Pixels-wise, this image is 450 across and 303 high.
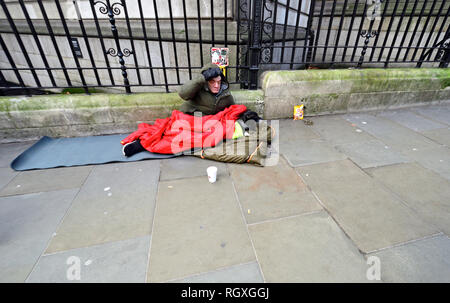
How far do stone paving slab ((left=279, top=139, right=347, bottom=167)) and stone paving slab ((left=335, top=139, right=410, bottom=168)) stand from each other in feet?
0.53

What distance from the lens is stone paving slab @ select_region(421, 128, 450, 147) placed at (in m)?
3.28

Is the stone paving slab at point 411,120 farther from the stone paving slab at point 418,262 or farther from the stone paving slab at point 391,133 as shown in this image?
the stone paving slab at point 418,262

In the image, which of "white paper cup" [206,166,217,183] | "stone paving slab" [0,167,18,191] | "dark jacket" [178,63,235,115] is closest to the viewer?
"white paper cup" [206,166,217,183]

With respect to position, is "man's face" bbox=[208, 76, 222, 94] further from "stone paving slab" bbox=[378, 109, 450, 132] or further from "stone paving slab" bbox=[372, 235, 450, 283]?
"stone paving slab" bbox=[378, 109, 450, 132]

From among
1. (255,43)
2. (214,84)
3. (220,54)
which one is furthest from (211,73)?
(255,43)

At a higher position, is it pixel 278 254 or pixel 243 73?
pixel 243 73

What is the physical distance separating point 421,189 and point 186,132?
2.92 metres

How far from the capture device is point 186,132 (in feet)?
9.83

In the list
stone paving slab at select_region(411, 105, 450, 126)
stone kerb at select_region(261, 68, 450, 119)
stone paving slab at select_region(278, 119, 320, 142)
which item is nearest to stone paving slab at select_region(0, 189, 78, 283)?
stone paving slab at select_region(278, 119, 320, 142)

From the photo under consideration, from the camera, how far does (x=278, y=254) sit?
5.41ft
